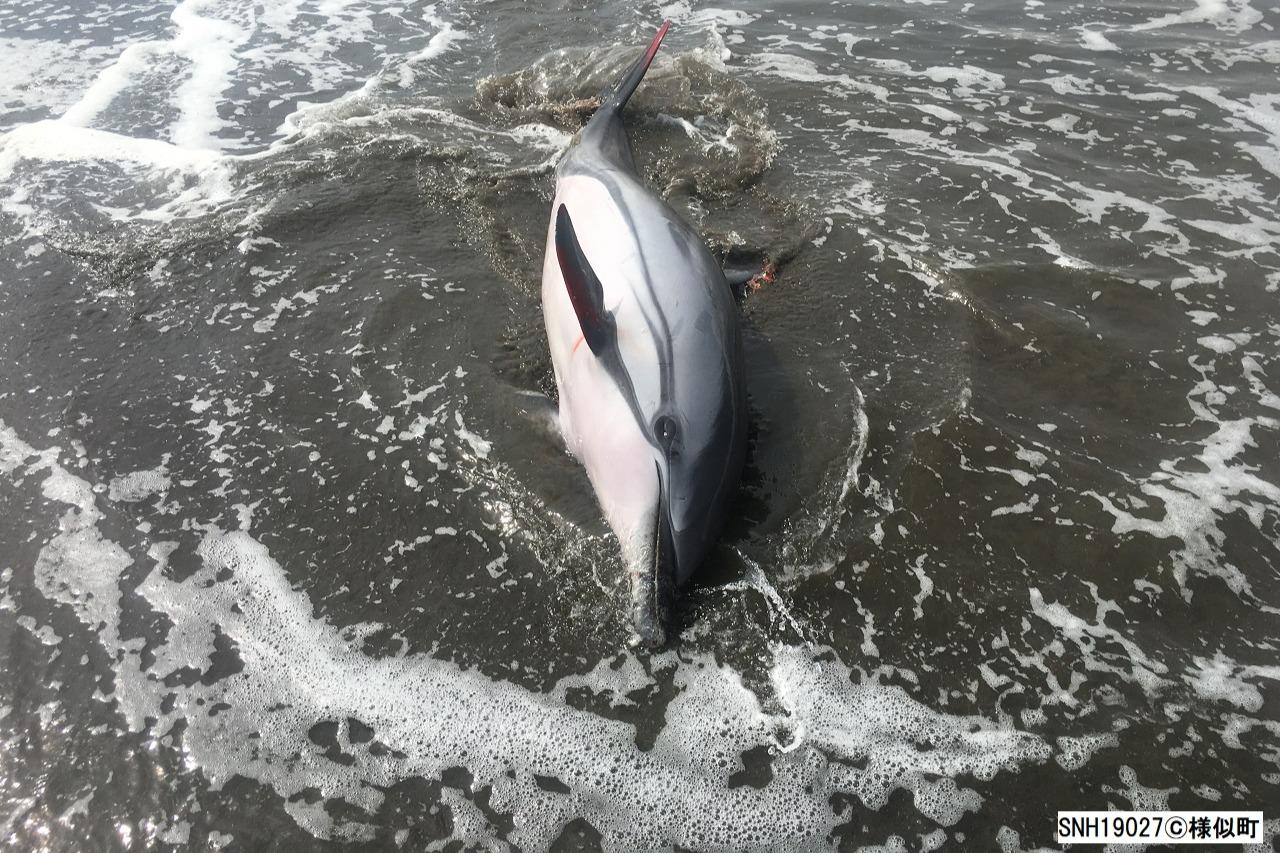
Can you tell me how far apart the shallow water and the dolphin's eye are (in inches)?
21.5

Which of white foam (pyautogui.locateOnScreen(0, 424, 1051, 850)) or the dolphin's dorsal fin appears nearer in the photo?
white foam (pyautogui.locateOnScreen(0, 424, 1051, 850))

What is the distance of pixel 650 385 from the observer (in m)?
3.71

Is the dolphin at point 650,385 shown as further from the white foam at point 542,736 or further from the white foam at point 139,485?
the white foam at point 139,485

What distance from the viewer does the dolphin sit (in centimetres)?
338

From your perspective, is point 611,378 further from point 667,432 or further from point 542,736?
point 542,736

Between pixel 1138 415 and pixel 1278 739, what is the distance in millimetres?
1918

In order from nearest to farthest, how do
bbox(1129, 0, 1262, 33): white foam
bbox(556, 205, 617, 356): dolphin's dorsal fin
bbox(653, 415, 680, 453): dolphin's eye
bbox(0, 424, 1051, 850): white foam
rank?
bbox(0, 424, 1051, 850): white foam
bbox(653, 415, 680, 453): dolphin's eye
bbox(556, 205, 617, 356): dolphin's dorsal fin
bbox(1129, 0, 1262, 33): white foam

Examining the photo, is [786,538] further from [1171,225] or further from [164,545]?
[1171,225]

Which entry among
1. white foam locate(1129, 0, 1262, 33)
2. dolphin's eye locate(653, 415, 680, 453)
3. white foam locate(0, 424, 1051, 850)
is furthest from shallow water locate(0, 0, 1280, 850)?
white foam locate(1129, 0, 1262, 33)

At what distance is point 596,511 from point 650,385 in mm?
681

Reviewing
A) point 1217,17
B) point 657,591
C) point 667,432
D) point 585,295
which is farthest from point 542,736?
point 1217,17

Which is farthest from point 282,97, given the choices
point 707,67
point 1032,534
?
point 1032,534

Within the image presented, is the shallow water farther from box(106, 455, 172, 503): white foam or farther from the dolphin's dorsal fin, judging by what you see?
the dolphin's dorsal fin

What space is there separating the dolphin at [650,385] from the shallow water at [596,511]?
0.21 meters
